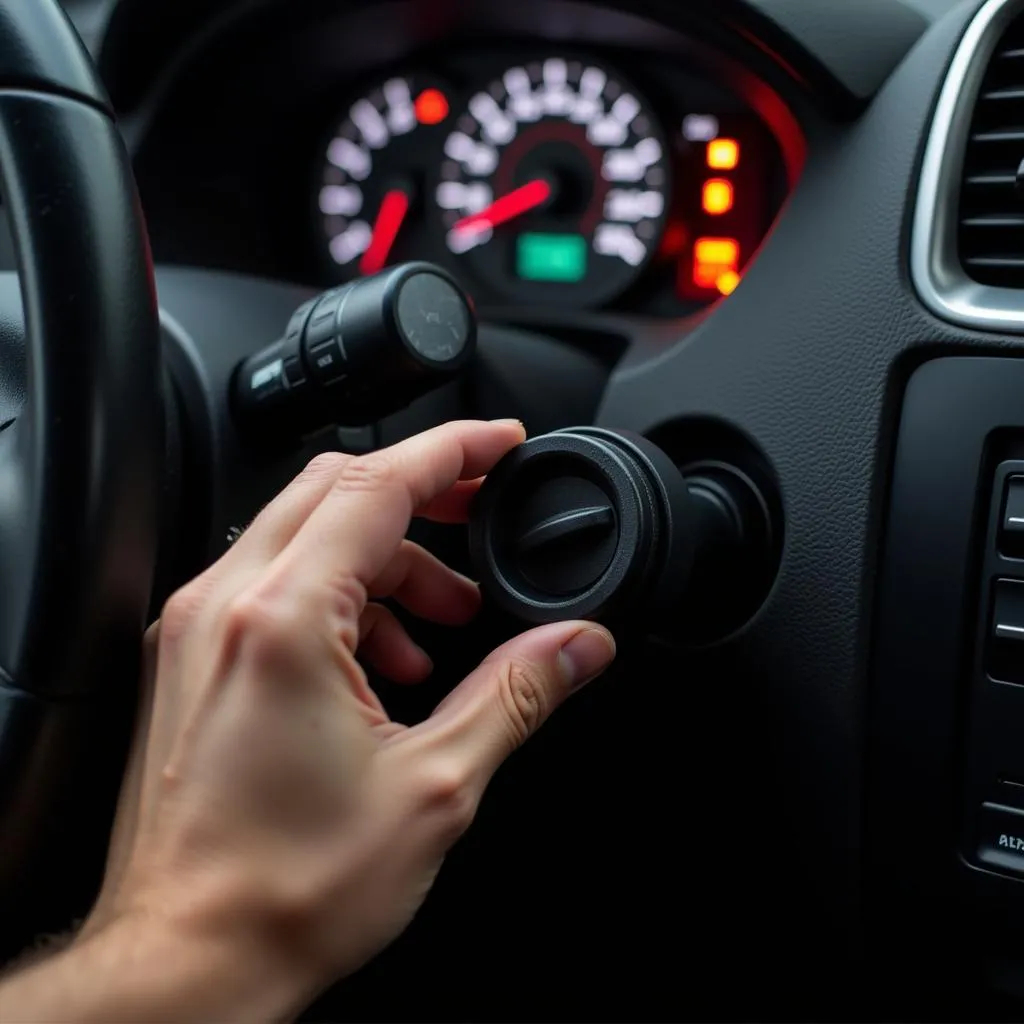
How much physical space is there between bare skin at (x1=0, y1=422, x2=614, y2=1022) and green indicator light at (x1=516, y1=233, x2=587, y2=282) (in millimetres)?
599

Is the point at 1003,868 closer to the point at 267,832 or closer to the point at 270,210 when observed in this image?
the point at 267,832

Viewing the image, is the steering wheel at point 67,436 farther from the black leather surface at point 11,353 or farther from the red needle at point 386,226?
the red needle at point 386,226

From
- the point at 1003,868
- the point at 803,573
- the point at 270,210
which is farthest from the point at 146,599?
the point at 270,210

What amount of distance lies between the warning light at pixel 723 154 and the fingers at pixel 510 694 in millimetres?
592

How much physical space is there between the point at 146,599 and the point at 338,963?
19cm

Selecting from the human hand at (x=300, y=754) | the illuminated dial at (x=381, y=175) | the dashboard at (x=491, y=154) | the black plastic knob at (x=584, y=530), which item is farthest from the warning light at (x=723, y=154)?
the human hand at (x=300, y=754)

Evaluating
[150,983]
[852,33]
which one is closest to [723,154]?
[852,33]

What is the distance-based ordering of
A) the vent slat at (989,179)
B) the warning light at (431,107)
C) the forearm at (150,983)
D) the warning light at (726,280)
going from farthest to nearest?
the warning light at (431,107) < the warning light at (726,280) < the vent slat at (989,179) < the forearm at (150,983)

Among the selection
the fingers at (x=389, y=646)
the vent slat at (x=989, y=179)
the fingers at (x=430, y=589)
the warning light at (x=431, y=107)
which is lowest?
the fingers at (x=389, y=646)

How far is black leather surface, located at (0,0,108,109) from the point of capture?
605 millimetres

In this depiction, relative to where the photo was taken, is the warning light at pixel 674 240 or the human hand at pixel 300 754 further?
the warning light at pixel 674 240

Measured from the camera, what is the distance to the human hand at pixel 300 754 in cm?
55

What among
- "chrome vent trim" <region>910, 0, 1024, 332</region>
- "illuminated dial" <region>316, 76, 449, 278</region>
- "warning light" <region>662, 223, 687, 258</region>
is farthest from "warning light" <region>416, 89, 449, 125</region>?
"chrome vent trim" <region>910, 0, 1024, 332</region>

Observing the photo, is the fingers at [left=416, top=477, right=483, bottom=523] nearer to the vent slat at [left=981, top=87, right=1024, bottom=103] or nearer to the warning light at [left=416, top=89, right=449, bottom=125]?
the vent slat at [left=981, top=87, right=1024, bottom=103]
